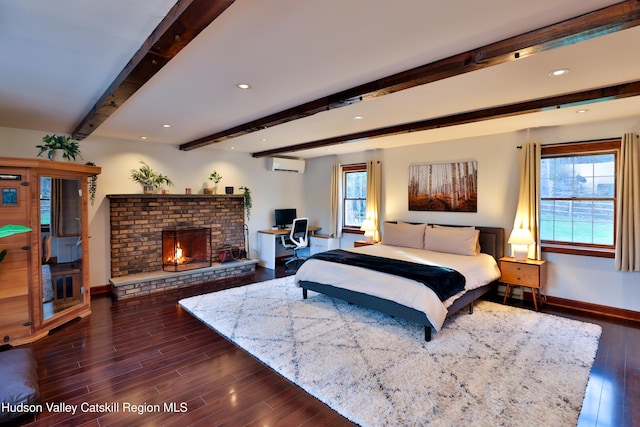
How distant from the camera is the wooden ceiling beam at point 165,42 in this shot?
5.13ft

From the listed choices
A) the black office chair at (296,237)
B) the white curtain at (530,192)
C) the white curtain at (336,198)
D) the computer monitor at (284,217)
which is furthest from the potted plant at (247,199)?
the white curtain at (530,192)

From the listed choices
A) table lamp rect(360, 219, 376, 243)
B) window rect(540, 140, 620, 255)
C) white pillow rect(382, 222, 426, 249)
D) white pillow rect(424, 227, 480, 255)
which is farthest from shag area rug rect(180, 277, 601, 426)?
table lamp rect(360, 219, 376, 243)

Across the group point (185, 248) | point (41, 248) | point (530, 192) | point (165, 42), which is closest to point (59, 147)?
point (41, 248)

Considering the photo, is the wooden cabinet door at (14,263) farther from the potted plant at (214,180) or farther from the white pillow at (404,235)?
the white pillow at (404,235)

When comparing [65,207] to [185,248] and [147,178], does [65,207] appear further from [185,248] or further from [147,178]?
[185,248]

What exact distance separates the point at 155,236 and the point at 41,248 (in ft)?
6.95

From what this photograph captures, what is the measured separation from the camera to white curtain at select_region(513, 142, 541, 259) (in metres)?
4.54

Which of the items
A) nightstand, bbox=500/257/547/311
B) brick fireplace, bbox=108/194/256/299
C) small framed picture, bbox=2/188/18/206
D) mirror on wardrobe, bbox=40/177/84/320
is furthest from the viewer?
brick fireplace, bbox=108/194/256/299

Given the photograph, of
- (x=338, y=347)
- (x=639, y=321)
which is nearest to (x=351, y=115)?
(x=338, y=347)

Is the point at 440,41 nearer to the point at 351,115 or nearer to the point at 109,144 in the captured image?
the point at 351,115

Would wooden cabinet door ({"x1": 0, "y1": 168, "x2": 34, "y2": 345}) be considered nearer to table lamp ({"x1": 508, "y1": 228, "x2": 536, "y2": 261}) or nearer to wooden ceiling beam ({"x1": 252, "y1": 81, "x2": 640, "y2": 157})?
wooden ceiling beam ({"x1": 252, "y1": 81, "x2": 640, "y2": 157})

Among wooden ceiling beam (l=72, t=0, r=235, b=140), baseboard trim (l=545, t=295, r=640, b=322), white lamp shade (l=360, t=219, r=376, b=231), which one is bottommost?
baseboard trim (l=545, t=295, r=640, b=322)

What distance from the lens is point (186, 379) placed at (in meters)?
2.71

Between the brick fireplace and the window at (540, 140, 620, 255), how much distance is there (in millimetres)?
5044
